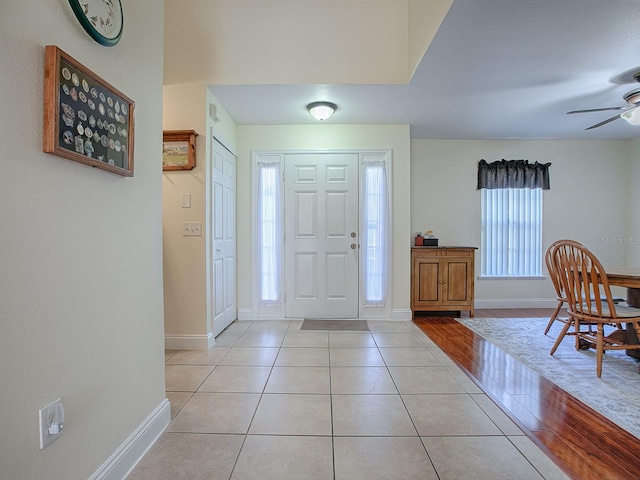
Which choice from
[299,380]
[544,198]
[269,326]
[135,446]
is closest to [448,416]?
[299,380]

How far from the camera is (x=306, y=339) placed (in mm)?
3311

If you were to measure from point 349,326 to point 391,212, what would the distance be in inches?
56.0

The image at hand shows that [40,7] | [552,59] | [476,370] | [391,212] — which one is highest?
[552,59]

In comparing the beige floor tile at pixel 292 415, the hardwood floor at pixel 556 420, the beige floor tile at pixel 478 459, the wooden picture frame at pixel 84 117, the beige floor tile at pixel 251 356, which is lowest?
the hardwood floor at pixel 556 420

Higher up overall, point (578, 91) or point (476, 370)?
point (578, 91)

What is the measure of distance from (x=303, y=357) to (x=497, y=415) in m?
1.46

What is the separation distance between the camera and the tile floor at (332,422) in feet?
4.81

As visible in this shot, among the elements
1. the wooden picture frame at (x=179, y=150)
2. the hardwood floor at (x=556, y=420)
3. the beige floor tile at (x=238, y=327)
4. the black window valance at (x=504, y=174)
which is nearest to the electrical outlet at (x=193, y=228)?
the wooden picture frame at (x=179, y=150)

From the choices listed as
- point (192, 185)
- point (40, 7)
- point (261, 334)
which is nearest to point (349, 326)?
point (261, 334)

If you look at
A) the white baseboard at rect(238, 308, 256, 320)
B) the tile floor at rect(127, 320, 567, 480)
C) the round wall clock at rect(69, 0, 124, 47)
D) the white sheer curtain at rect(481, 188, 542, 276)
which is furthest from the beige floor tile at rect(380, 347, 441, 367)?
the round wall clock at rect(69, 0, 124, 47)

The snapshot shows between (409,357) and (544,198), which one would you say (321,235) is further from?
(544,198)

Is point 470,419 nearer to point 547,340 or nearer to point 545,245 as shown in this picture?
point 547,340

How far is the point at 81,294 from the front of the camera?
3.82 feet

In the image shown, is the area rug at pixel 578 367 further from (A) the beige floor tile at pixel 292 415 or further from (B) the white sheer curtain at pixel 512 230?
(A) the beige floor tile at pixel 292 415
